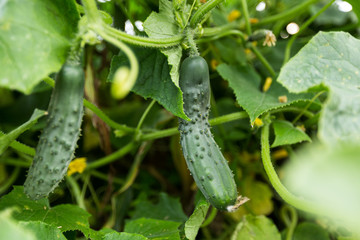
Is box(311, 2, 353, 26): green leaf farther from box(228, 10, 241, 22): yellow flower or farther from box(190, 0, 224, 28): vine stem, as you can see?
box(190, 0, 224, 28): vine stem

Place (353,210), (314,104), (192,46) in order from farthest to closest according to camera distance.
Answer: (314,104), (192,46), (353,210)

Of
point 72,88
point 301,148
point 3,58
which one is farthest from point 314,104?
point 3,58

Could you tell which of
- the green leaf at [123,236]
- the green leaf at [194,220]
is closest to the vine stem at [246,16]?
the green leaf at [194,220]

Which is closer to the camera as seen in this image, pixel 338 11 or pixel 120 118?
pixel 120 118

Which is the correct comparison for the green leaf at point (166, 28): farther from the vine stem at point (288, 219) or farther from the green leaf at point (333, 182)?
the vine stem at point (288, 219)

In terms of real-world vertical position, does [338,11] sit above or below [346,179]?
above

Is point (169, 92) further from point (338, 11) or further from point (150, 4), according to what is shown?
point (338, 11)

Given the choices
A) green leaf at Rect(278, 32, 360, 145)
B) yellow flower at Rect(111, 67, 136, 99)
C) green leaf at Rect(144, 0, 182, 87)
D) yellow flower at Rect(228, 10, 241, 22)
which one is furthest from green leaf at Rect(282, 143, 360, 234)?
yellow flower at Rect(228, 10, 241, 22)
